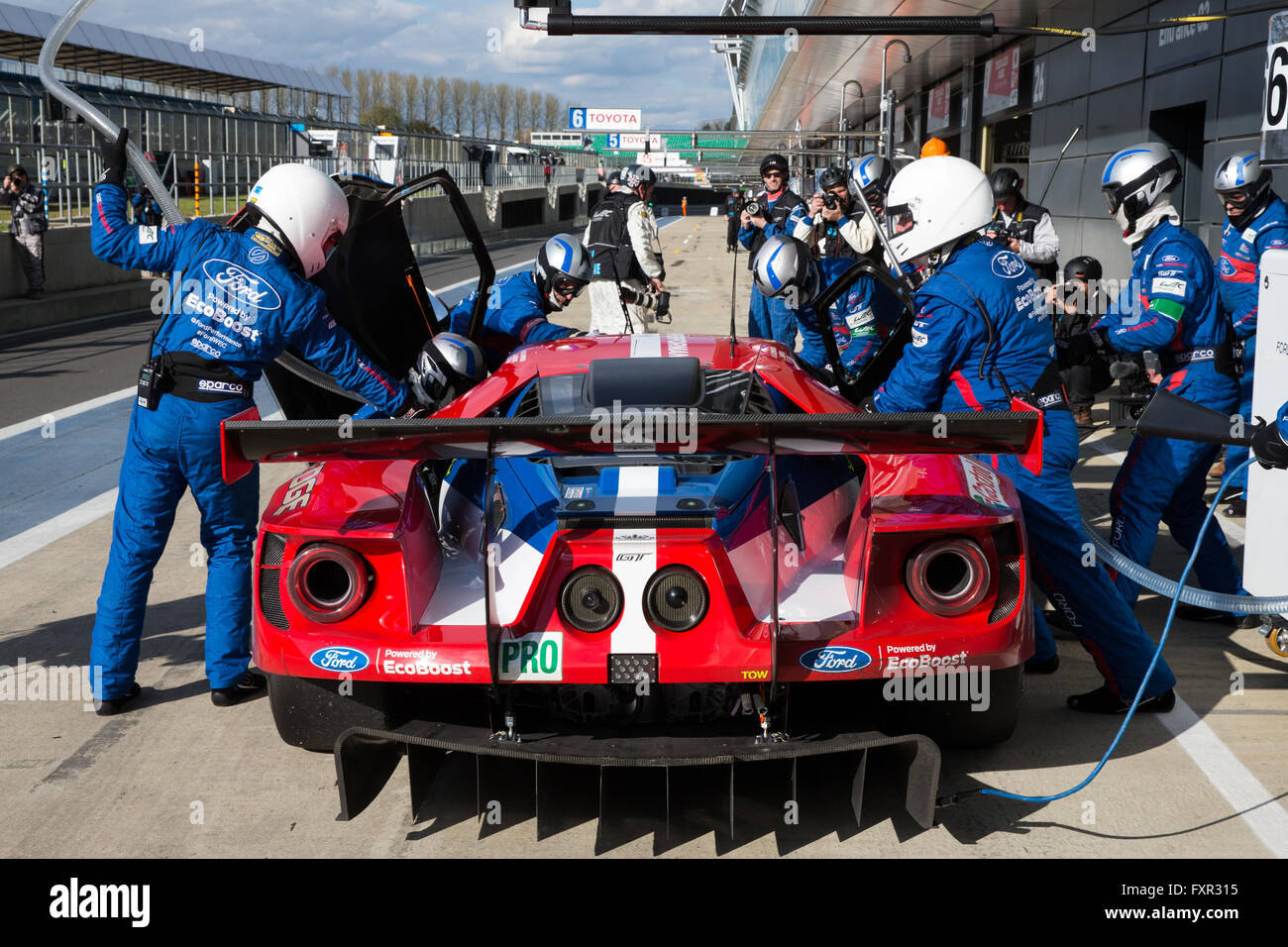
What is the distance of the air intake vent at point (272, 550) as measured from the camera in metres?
3.22

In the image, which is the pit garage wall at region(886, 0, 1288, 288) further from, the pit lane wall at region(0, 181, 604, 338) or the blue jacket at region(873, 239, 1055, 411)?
the blue jacket at region(873, 239, 1055, 411)

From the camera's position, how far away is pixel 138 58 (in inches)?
1709

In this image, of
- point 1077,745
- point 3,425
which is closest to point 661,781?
point 1077,745

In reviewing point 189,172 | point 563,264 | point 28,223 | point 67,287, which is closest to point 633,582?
point 563,264

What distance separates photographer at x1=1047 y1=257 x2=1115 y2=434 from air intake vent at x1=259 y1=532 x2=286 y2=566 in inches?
127

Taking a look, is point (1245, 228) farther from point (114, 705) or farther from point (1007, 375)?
point (114, 705)

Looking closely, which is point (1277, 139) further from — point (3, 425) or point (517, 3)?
point (3, 425)

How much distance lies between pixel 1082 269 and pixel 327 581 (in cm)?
637

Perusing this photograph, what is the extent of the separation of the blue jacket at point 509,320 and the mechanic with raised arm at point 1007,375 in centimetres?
191

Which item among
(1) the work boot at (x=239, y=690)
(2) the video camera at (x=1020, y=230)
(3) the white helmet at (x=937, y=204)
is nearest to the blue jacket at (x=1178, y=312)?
(3) the white helmet at (x=937, y=204)

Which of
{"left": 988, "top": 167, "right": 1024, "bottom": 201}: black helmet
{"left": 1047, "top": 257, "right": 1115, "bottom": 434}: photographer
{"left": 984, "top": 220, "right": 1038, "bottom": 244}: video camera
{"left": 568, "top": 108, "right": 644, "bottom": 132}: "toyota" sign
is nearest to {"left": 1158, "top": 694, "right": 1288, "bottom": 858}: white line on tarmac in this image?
{"left": 1047, "top": 257, "right": 1115, "bottom": 434}: photographer

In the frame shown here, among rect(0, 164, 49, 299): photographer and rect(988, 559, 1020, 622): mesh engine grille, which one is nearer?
rect(988, 559, 1020, 622): mesh engine grille

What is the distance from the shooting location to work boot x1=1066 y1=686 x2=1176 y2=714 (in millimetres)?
3951
